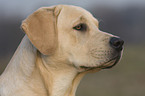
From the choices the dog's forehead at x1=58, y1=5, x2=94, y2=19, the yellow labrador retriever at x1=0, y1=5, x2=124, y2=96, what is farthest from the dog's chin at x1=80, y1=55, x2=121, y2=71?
the dog's forehead at x1=58, y1=5, x2=94, y2=19

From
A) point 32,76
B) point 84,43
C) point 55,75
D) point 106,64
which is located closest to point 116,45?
point 106,64

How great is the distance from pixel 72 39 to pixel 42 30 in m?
0.38

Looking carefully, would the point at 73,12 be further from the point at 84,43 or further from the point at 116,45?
the point at 116,45

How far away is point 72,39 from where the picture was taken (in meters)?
3.74

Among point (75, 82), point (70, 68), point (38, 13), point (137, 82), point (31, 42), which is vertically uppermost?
point (38, 13)

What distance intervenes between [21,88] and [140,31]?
58.2 m

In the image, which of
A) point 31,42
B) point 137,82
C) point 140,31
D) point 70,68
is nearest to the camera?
point 31,42

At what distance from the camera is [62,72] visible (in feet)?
12.4

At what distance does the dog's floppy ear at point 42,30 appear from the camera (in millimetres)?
3535

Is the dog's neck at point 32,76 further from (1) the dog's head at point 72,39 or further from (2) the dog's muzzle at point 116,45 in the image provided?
(2) the dog's muzzle at point 116,45

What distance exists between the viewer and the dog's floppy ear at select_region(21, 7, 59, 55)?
354cm

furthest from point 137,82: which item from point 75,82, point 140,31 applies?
point 140,31

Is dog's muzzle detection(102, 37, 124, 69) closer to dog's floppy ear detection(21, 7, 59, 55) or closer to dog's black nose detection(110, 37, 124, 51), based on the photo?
dog's black nose detection(110, 37, 124, 51)

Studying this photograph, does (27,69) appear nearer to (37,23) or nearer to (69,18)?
(37,23)
